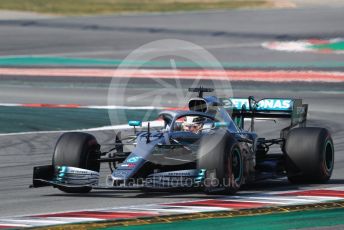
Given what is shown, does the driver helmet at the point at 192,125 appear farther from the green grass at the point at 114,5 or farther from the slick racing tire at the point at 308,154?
the green grass at the point at 114,5

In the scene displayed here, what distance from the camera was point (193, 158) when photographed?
1584 cm

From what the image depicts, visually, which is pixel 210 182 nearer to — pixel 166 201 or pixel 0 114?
pixel 166 201

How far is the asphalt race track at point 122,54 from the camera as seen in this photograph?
1629 centimetres

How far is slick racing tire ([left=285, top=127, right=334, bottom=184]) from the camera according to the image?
16672mm

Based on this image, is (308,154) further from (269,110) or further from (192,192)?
(192,192)

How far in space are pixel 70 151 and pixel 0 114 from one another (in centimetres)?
1151

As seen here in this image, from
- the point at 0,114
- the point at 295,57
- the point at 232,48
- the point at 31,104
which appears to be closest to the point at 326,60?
the point at 295,57

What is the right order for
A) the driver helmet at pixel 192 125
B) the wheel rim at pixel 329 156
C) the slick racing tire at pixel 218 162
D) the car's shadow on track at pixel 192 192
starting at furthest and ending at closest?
the wheel rim at pixel 329 156
the driver helmet at pixel 192 125
the car's shadow on track at pixel 192 192
the slick racing tire at pixel 218 162

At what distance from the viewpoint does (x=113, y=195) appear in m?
16.2

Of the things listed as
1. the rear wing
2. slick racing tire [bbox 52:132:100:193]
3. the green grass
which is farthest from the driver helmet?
the green grass

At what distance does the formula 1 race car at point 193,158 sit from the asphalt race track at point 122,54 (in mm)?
283

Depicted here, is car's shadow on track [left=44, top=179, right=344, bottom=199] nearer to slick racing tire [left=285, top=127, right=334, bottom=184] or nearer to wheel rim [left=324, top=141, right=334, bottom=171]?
slick racing tire [left=285, top=127, right=334, bottom=184]

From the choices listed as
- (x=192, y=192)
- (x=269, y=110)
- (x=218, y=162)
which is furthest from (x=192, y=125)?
(x=269, y=110)

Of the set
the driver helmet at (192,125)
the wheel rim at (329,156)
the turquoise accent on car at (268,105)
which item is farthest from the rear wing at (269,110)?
the driver helmet at (192,125)
